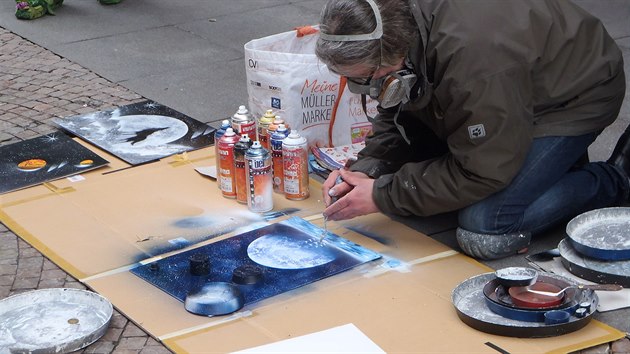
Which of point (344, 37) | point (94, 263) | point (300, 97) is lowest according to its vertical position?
point (94, 263)

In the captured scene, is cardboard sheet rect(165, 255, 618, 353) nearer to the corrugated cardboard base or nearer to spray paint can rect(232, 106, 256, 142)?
the corrugated cardboard base

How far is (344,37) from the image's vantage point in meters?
3.57

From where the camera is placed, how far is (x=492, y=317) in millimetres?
3457

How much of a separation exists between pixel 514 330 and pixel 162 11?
4.90 metres

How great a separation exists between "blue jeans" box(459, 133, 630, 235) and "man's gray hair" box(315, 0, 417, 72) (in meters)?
0.65

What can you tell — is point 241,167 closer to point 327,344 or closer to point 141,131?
point 141,131

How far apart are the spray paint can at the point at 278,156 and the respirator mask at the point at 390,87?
71 centimetres

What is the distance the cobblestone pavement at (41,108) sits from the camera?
138 inches

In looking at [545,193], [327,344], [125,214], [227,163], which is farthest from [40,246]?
[545,193]

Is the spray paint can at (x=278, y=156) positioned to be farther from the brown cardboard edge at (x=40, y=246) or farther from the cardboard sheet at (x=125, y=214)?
the brown cardboard edge at (x=40, y=246)

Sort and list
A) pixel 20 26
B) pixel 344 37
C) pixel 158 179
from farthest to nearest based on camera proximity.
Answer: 1. pixel 20 26
2. pixel 158 179
3. pixel 344 37

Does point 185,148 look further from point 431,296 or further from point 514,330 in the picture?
point 514,330

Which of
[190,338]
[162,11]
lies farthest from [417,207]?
[162,11]

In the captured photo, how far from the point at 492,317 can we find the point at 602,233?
67 centimetres
